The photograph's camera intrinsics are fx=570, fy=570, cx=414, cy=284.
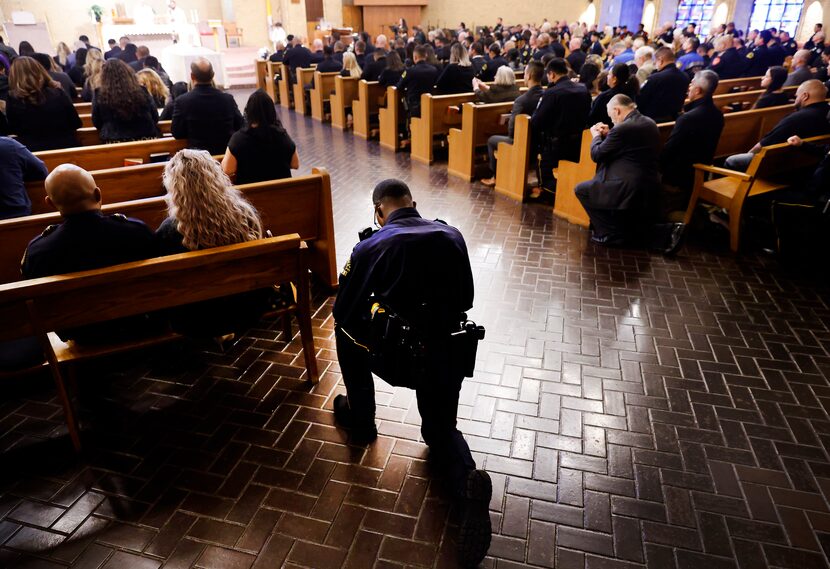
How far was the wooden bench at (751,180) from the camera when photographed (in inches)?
205

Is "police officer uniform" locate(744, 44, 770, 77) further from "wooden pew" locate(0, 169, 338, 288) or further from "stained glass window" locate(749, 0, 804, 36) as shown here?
"wooden pew" locate(0, 169, 338, 288)

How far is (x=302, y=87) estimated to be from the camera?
11.8 metres

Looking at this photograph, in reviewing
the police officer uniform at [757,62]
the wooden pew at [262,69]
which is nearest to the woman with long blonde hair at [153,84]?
the wooden pew at [262,69]

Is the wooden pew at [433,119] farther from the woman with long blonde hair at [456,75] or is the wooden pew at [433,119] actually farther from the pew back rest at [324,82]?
the pew back rest at [324,82]

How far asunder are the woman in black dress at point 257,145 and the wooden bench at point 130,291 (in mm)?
1460

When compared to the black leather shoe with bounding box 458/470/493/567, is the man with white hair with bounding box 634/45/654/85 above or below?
above

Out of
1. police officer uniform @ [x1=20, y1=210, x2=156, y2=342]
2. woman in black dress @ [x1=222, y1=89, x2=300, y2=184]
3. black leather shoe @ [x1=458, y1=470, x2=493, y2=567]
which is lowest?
black leather shoe @ [x1=458, y1=470, x2=493, y2=567]

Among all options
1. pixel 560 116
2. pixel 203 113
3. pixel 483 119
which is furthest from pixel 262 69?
pixel 560 116

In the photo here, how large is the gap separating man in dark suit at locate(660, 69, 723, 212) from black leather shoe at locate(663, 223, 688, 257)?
396 mm

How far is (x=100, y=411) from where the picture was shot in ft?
10.8

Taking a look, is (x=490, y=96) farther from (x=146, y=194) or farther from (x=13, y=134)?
(x=13, y=134)

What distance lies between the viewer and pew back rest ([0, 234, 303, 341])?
2.64 meters

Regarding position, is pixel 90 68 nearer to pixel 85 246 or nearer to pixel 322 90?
pixel 322 90

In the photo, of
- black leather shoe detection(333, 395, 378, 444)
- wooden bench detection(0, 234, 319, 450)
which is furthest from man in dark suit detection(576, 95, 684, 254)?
black leather shoe detection(333, 395, 378, 444)
